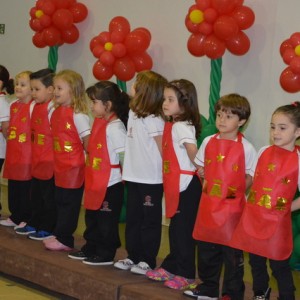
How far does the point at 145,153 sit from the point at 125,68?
2350 millimetres

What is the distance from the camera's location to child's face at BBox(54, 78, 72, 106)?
489 centimetres

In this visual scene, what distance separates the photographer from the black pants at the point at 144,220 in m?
4.37

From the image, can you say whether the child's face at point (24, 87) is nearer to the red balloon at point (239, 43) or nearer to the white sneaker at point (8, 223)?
the white sneaker at point (8, 223)

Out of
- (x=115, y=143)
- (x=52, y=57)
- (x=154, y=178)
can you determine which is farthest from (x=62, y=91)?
(x=52, y=57)

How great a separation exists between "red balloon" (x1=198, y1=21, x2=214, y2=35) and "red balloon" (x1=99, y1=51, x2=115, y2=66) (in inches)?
42.1

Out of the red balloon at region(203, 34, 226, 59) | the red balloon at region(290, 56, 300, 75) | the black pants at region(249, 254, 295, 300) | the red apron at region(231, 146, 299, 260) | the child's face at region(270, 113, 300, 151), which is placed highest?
the red balloon at region(203, 34, 226, 59)

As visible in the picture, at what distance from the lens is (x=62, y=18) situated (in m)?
7.23

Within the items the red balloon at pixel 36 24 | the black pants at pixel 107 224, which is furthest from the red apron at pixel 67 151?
the red balloon at pixel 36 24

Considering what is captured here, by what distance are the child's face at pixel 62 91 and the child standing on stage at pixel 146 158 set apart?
0.64 m

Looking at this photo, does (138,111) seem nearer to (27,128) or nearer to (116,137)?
(116,137)

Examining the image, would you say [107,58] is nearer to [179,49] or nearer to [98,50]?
[98,50]

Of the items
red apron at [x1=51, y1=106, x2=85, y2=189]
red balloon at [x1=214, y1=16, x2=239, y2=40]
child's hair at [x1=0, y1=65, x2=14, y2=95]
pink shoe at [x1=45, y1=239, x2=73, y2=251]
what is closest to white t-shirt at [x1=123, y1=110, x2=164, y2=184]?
red apron at [x1=51, y1=106, x2=85, y2=189]

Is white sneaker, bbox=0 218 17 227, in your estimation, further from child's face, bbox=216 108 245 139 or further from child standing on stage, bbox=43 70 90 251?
child's face, bbox=216 108 245 139

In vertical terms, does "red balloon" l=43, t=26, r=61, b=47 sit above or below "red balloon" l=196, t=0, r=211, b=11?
below
